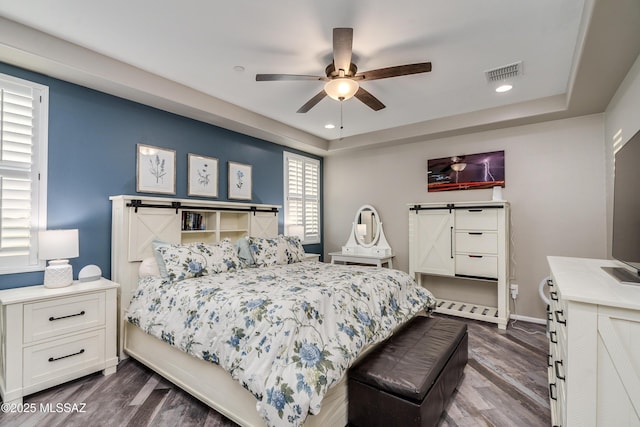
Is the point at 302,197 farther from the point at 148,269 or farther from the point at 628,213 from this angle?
the point at 628,213

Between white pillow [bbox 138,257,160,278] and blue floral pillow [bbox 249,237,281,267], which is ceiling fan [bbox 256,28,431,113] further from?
white pillow [bbox 138,257,160,278]

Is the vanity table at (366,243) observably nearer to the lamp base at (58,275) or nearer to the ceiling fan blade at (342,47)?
the ceiling fan blade at (342,47)

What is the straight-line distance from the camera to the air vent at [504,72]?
280 centimetres

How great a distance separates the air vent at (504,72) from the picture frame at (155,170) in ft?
11.7

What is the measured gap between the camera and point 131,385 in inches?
95.1

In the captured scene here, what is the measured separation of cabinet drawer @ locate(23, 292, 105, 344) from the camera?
222 centimetres

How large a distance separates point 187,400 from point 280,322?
1.17 m

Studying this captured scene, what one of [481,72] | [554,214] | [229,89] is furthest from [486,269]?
[229,89]

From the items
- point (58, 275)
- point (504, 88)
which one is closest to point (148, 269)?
point (58, 275)

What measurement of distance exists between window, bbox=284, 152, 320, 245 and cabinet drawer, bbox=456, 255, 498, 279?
2465 mm

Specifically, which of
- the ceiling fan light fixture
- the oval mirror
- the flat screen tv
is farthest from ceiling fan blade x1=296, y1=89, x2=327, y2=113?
the oval mirror

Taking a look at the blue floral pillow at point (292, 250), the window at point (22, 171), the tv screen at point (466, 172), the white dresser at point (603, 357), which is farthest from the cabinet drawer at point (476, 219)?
the window at point (22, 171)

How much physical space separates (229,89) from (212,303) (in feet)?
7.84

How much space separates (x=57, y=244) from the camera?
243cm
